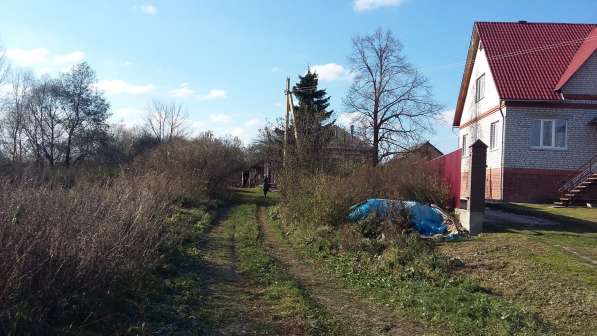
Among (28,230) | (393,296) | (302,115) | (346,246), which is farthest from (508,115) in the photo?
(28,230)

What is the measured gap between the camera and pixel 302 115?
2556 cm

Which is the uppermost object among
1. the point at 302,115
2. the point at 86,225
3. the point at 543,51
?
the point at 543,51

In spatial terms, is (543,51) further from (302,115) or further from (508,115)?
(302,115)

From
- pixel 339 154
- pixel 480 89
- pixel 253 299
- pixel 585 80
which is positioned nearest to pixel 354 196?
pixel 339 154

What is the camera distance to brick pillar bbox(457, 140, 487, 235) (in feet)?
42.2

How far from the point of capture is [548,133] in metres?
23.9

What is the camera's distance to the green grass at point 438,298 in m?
6.39

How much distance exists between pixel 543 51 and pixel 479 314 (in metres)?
23.3

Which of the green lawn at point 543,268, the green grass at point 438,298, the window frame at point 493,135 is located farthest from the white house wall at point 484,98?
the green grass at point 438,298

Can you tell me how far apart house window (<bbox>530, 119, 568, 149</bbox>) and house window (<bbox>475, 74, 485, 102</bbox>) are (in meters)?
4.92

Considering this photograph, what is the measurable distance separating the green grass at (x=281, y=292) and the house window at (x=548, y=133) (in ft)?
49.1

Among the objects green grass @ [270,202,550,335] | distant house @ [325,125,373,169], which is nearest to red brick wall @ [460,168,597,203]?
distant house @ [325,125,373,169]

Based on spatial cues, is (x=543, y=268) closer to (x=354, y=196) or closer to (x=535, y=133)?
(x=354, y=196)

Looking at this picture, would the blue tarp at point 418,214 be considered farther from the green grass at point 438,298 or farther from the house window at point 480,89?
the house window at point 480,89
